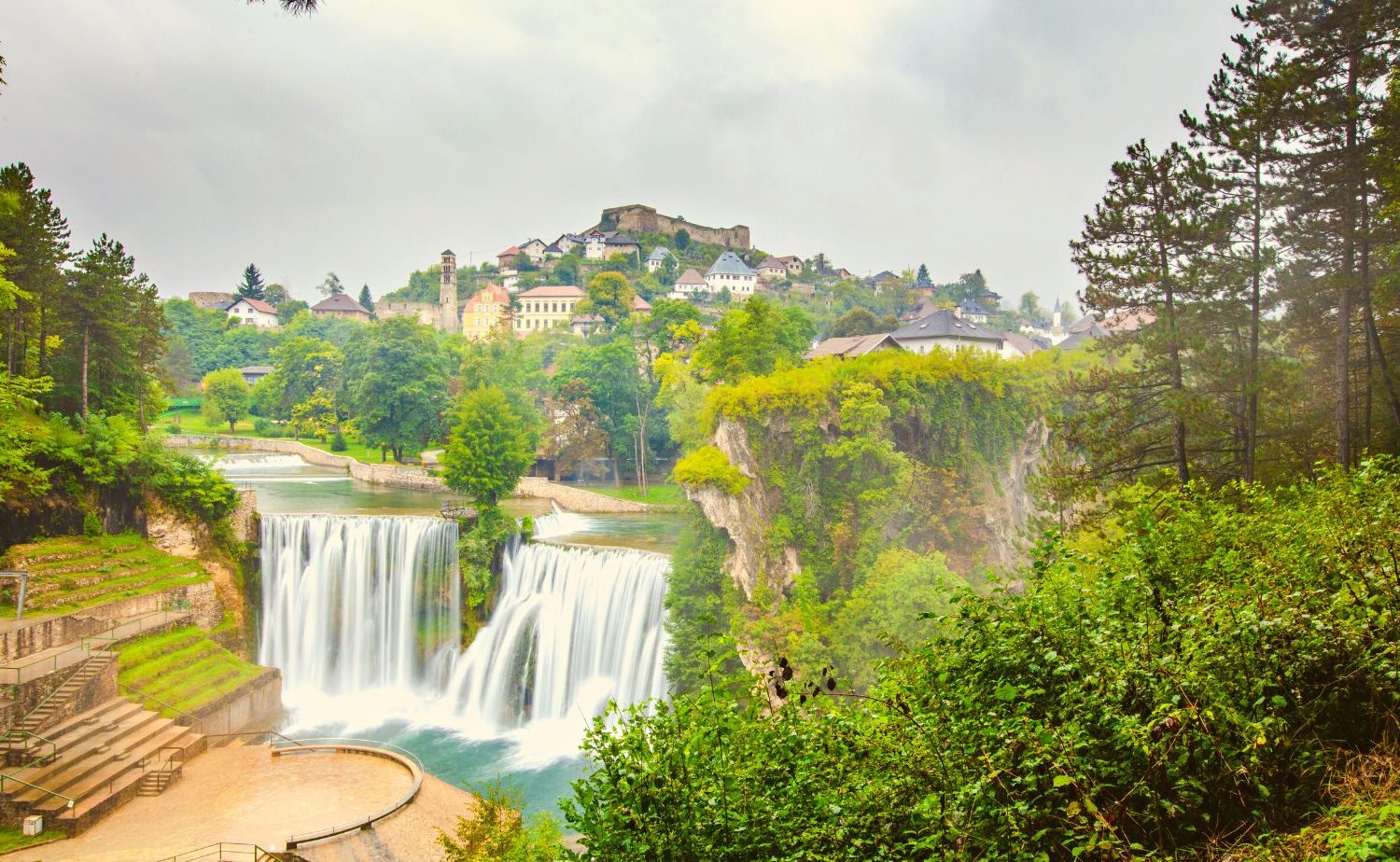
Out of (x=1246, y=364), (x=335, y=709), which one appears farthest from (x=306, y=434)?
(x=1246, y=364)

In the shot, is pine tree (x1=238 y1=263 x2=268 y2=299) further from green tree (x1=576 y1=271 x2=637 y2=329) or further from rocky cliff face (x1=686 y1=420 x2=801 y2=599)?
rocky cliff face (x1=686 y1=420 x2=801 y2=599)

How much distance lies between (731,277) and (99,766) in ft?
295

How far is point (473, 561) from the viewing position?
28.1 m

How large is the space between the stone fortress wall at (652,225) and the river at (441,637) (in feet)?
299

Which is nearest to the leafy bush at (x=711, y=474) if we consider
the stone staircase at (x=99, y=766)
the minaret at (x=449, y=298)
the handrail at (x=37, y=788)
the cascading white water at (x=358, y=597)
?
the cascading white water at (x=358, y=597)

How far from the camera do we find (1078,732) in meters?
4.78

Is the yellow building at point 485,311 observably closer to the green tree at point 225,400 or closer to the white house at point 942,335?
the green tree at point 225,400

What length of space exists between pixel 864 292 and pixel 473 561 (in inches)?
3227

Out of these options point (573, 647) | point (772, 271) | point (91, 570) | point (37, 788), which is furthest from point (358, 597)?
point (772, 271)

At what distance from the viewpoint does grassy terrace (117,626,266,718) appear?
65.3 feet

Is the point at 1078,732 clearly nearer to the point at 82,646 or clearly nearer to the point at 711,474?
the point at 711,474

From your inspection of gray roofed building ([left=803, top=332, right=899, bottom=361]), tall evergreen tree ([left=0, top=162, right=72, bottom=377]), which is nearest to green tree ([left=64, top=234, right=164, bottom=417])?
tall evergreen tree ([left=0, top=162, right=72, bottom=377])

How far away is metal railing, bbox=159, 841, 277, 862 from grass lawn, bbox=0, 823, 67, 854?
2485 millimetres

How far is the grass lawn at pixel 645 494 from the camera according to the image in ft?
142
